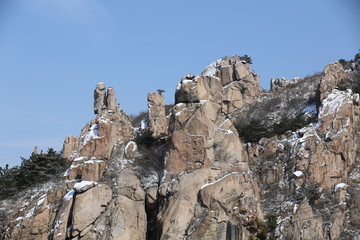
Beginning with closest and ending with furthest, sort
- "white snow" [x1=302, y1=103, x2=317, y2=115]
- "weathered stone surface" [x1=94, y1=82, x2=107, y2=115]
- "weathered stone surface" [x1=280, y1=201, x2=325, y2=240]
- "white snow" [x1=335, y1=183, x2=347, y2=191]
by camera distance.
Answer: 1. "weathered stone surface" [x1=280, y1=201, x2=325, y2=240]
2. "white snow" [x1=335, y1=183, x2=347, y2=191]
3. "white snow" [x1=302, y1=103, x2=317, y2=115]
4. "weathered stone surface" [x1=94, y1=82, x2=107, y2=115]

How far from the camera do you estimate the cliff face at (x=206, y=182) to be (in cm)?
3075

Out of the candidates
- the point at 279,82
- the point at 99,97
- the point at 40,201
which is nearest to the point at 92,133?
the point at 40,201

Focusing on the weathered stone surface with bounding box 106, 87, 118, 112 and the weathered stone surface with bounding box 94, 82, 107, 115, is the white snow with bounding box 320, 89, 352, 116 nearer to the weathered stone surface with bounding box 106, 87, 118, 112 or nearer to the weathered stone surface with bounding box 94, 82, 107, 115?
the weathered stone surface with bounding box 106, 87, 118, 112

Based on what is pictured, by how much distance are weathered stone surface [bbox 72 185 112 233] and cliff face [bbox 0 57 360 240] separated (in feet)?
0.18

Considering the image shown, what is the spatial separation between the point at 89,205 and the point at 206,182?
21.3 ft

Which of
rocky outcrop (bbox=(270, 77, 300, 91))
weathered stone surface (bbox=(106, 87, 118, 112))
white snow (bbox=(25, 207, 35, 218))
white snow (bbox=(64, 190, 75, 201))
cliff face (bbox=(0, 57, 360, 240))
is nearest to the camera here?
cliff face (bbox=(0, 57, 360, 240))

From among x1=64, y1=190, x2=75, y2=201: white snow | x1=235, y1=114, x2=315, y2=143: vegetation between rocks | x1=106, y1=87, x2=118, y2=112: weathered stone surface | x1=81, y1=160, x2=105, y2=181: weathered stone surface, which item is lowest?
x1=64, y1=190, x2=75, y2=201: white snow

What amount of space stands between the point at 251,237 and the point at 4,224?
1619 cm

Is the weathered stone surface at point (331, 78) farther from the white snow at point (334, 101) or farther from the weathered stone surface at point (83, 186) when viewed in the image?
the weathered stone surface at point (83, 186)

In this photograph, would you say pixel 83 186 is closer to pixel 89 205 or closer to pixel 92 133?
pixel 89 205

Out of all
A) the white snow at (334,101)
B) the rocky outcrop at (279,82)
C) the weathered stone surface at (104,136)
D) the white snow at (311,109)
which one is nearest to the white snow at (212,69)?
the rocky outcrop at (279,82)

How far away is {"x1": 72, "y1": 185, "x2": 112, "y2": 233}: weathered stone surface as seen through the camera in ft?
105

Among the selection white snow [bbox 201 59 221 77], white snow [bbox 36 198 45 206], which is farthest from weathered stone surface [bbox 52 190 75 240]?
white snow [bbox 201 59 221 77]

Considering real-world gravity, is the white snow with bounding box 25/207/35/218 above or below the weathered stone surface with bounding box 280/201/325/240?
above
